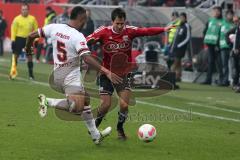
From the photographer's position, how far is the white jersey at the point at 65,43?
11.5 meters

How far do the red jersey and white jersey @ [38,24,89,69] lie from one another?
107 cm

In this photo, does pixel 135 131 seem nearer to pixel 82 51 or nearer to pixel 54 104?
pixel 54 104

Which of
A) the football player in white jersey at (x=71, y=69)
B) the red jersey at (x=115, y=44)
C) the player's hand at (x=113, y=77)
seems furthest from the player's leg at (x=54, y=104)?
the red jersey at (x=115, y=44)

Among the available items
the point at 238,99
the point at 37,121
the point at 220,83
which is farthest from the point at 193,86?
the point at 37,121

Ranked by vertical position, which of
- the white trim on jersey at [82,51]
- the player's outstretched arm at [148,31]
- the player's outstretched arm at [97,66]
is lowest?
the player's outstretched arm at [97,66]

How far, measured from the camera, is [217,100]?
65.5ft

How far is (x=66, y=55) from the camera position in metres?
11.7

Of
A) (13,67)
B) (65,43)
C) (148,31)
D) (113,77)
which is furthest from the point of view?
(13,67)

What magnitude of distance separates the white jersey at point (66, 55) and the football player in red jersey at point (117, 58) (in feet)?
2.98

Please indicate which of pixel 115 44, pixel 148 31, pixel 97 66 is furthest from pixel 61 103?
pixel 148 31

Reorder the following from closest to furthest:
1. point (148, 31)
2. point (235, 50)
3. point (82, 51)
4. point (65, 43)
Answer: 1. point (82, 51)
2. point (65, 43)
3. point (148, 31)
4. point (235, 50)

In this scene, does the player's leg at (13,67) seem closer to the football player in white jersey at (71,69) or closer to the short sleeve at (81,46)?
the football player in white jersey at (71,69)

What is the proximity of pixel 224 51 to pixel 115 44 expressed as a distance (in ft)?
38.8

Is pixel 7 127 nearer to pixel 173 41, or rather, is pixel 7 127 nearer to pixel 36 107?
pixel 36 107
